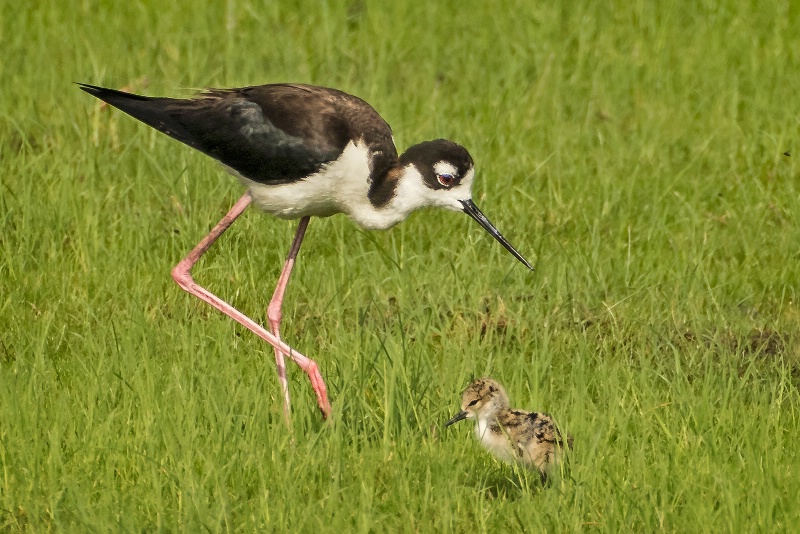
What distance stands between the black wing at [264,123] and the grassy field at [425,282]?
29.4 inches

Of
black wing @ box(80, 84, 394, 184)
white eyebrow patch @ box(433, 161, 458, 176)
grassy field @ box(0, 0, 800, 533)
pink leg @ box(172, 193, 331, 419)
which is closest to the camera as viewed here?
grassy field @ box(0, 0, 800, 533)

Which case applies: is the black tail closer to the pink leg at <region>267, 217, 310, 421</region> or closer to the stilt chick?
the pink leg at <region>267, 217, 310, 421</region>

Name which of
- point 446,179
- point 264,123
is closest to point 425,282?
point 446,179

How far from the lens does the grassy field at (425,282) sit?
4.90m

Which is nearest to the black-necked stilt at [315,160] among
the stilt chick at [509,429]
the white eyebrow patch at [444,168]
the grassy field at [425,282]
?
the white eyebrow patch at [444,168]

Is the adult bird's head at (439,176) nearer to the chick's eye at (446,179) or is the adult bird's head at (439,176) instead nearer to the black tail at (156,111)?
the chick's eye at (446,179)

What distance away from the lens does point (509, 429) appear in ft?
16.7

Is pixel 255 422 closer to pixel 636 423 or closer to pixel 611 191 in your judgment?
pixel 636 423

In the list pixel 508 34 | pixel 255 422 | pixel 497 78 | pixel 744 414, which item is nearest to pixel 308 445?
pixel 255 422

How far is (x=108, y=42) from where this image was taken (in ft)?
31.6

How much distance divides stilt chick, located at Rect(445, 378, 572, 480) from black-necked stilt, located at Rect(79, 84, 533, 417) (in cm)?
106

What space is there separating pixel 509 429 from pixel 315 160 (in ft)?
5.50

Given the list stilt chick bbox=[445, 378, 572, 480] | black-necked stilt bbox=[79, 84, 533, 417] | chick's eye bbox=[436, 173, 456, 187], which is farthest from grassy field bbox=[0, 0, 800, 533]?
chick's eye bbox=[436, 173, 456, 187]

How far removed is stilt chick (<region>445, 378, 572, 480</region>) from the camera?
4.98 metres
